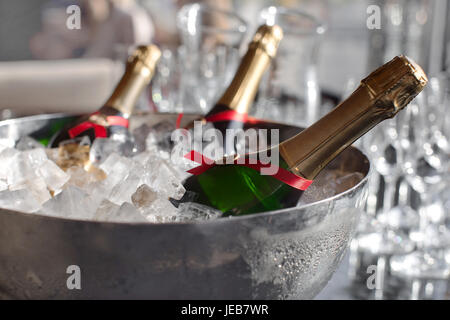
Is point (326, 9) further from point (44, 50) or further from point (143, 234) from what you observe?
point (143, 234)

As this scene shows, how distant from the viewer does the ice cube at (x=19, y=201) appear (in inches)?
18.3

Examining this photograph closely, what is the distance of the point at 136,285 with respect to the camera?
384 mm

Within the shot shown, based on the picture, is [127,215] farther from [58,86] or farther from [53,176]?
[58,86]

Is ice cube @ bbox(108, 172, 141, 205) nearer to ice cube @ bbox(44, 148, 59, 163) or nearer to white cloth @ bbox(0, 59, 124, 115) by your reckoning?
ice cube @ bbox(44, 148, 59, 163)

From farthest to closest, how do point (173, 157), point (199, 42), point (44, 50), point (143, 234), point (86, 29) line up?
1. point (44, 50)
2. point (86, 29)
3. point (199, 42)
4. point (173, 157)
5. point (143, 234)

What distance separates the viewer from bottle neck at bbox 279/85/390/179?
0.50 meters

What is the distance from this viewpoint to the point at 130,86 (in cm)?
84

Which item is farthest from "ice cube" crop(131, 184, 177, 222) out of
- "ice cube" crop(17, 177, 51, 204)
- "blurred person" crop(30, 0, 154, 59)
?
"blurred person" crop(30, 0, 154, 59)

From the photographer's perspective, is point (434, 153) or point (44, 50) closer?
point (434, 153)

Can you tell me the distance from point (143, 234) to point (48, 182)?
0.85 ft

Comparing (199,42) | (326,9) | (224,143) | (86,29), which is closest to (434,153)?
(224,143)

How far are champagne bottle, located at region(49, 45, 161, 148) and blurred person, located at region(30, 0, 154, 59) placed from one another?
93cm

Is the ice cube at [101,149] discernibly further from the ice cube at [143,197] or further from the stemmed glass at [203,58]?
the stemmed glass at [203,58]

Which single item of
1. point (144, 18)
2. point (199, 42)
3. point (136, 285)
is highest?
point (144, 18)
